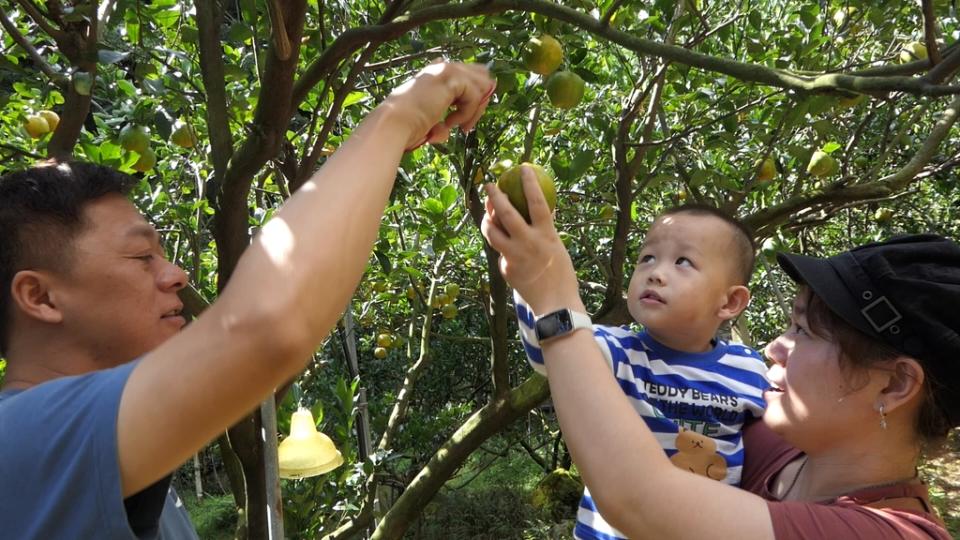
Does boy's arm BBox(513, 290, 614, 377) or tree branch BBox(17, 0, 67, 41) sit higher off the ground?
tree branch BBox(17, 0, 67, 41)

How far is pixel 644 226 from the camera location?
16.3 ft

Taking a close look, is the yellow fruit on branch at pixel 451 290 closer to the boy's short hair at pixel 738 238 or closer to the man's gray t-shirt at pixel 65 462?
the boy's short hair at pixel 738 238

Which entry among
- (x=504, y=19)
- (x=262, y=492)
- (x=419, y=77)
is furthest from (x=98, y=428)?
(x=504, y=19)

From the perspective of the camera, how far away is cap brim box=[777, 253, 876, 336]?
3.71 feet

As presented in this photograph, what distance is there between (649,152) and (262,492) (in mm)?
2065

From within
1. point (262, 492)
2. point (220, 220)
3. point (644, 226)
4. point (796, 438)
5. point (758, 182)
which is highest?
point (644, 226)

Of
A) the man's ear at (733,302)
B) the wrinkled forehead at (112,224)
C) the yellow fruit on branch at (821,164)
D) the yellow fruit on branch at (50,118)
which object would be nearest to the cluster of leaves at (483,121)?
the yellow fruit on branch at (50,118)

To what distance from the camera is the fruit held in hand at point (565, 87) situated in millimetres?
2326

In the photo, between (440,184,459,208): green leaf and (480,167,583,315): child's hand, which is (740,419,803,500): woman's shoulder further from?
(440,184,459,208): green leaf

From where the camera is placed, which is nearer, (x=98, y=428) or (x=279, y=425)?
(x=98, y=428)

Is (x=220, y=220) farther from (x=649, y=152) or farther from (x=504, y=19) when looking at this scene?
(x=649, y=152)

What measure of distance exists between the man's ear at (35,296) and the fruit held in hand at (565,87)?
1.60 metres

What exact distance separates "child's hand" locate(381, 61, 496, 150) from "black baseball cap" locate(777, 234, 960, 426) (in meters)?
0.57

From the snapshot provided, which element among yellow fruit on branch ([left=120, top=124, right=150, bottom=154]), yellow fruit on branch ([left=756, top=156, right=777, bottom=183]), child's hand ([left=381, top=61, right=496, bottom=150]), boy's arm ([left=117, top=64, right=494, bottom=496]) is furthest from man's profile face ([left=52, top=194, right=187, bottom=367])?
yellow fruit on branch ([left=756, top=156, right=777, bottom=183])
